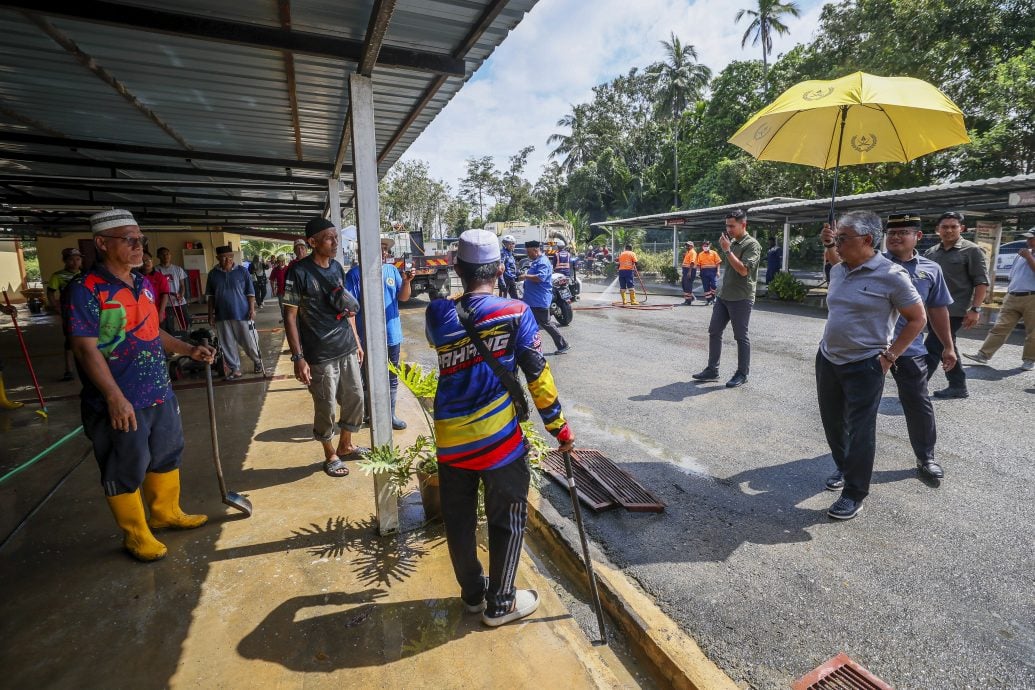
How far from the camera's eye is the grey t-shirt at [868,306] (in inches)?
121

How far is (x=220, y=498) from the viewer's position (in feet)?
11.9

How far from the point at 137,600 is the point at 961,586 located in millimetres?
4166

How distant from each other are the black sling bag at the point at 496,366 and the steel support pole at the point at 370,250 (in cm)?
95

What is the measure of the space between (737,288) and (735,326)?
460 mm

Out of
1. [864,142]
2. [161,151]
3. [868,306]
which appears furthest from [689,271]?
[161,151]

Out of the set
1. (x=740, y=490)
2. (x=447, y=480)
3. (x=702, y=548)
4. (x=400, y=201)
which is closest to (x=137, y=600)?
(x=447, y=480)

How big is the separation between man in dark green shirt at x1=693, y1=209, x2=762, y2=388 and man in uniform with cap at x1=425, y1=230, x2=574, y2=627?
12.7 feet

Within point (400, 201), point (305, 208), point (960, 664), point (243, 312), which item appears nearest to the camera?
point (960, 664)

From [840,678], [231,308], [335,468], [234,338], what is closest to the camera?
[840,678]

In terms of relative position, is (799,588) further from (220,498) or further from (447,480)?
(220,498)

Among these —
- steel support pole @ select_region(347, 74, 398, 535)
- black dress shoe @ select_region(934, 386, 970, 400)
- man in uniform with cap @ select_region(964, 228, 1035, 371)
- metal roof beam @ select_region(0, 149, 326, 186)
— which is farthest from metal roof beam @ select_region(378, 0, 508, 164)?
man in uniform with cap @ select_region(964, 228, 1035, 371)

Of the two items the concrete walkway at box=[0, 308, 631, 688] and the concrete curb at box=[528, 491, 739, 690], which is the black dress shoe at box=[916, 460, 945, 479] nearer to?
the concrete curb at box=[528, 491, 739, 690]

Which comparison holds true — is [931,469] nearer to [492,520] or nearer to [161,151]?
[492,520]

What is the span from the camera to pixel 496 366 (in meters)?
2.16
